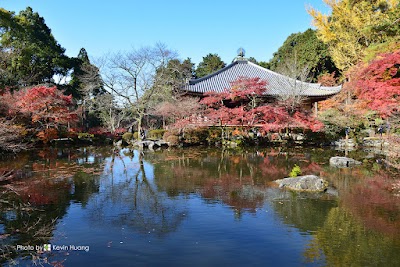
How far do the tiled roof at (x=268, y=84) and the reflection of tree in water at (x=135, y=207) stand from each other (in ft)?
43.9

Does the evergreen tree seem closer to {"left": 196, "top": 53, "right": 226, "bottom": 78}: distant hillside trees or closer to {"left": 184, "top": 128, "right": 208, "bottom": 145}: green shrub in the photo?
{"left": 196, "top": 53, "right": 226, "bottom": 78}: distant hillside trees

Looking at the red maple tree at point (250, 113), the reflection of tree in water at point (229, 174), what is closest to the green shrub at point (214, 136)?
the red maple tree at point (250, 113)

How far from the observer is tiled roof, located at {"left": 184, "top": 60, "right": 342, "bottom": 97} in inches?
867

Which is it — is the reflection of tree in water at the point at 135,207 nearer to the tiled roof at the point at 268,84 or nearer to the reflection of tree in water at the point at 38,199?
the reflection of tree in water at the point at 38,199

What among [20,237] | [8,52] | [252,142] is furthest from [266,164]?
[8,52]

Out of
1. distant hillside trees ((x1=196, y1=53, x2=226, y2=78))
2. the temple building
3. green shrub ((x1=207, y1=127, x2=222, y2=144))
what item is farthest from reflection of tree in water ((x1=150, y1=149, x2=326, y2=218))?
distant hillside trees ((x1=196, y1=53, x2=226, y2=78))

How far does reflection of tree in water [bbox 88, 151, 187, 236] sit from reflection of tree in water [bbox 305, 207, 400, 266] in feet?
8.39

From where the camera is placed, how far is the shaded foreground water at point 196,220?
4.61 m

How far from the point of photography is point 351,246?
4910mm

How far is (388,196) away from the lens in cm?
774

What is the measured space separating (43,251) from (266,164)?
31.2 feet

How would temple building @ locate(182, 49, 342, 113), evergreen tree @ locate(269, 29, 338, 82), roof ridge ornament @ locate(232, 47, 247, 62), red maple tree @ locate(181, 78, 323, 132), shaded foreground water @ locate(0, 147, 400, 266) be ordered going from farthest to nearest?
evergreen tree @ locate(269, 29, 338, 82), roof ridge ornament @ locate(232, 47, 247, 62), temple building @ locate(182, 49, 342, 113), red maple tree @ locate(181, 78, 323, 132), shaded foreground water @ locate(0, 147, 400, 266)

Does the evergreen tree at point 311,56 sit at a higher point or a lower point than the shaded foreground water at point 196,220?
higher

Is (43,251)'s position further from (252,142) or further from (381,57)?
(252,142)
